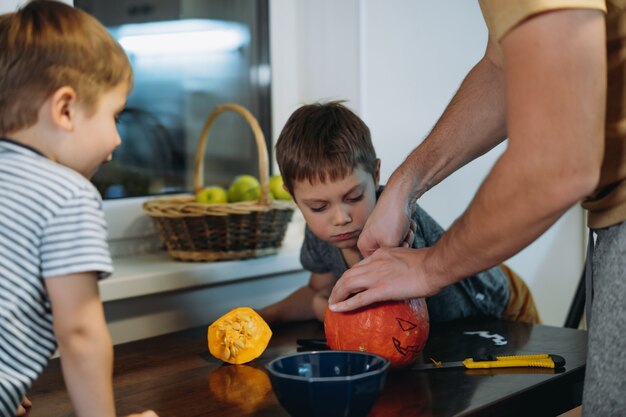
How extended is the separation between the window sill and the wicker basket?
28mm

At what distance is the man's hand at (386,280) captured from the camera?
3.76ft

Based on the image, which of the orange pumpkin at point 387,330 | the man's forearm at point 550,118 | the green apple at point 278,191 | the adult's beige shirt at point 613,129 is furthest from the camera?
the green apple at point 278,191

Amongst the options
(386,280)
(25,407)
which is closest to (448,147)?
(386,280)

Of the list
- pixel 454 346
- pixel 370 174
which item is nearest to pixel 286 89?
pixel 370 174

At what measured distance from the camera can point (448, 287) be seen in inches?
66.4

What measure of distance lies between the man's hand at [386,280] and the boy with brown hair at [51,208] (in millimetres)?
412

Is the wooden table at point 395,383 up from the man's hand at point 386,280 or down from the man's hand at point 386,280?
down

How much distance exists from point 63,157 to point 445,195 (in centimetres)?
176

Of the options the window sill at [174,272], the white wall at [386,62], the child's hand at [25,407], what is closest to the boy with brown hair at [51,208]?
the child's hand at [25,407]

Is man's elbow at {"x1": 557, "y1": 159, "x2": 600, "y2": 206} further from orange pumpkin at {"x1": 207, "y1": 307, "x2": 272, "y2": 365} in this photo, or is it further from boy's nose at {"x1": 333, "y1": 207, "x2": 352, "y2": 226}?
boy's nose at {"x1": 333, "y1": 207, "x2": 352, "y2": 226}

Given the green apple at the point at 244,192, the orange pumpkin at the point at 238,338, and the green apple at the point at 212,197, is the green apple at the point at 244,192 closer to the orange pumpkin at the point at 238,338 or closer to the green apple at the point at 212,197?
the green apple at the point at 212,197

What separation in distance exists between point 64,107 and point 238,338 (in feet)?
1.78

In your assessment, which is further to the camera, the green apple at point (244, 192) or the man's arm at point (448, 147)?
the green apple at point (244, 192)

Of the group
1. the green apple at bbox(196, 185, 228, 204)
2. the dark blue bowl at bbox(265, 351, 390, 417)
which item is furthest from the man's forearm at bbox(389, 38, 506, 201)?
the green apple at bbox(196, 185, 228, 204)
